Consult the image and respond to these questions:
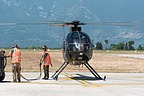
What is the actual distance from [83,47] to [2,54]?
4.24 metres

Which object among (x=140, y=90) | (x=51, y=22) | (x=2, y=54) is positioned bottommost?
(x=140, y=90)

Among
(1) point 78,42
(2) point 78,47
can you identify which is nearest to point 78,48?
(2) point 78,47

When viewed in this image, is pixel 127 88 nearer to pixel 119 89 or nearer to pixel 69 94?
pixel 119 89

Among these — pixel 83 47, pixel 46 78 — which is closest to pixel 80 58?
pixel 83 47

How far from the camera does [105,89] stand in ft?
61.0

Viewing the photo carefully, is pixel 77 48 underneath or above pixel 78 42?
underneath

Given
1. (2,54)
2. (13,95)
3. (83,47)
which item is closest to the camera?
(13,95)

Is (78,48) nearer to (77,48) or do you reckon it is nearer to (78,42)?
(77,48)

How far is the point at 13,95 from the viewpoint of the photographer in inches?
629

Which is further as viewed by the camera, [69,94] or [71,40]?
[71,40]

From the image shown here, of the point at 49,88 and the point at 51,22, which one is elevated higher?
the point at 51,22

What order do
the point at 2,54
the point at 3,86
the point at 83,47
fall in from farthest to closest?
1. the point at 83,47
2. the point at 2,54
3. the point at 3,86

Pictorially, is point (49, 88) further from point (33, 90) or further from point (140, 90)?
point (140, 90)

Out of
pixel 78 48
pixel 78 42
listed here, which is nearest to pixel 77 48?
pixel 78 48
